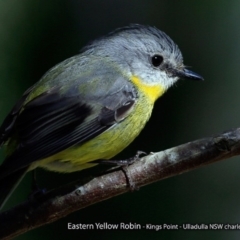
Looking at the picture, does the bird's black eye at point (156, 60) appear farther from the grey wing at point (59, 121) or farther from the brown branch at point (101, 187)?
the brown branch at point (101, 187)

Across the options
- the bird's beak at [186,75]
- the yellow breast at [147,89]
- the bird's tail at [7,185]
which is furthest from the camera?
the bird's beak at [186,75]

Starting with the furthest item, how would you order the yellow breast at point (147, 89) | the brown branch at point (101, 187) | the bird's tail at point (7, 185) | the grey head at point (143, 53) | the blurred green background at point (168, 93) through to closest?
the blurred green background at point (168, 93) → the grey head at point (143, 53) → the yellow breast at point (147, 89) → the bird's tail at point (7, 185) → the brown branch at point (101, 187)

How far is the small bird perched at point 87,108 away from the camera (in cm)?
352

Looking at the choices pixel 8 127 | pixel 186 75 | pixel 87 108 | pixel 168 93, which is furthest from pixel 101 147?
pixel 168 93

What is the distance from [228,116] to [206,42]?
583 millimetres

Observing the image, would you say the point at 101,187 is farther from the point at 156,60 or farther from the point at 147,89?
the point at 156,60

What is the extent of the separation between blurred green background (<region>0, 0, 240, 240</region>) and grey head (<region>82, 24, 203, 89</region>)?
28.6 inches

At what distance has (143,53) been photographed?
13.7 feet

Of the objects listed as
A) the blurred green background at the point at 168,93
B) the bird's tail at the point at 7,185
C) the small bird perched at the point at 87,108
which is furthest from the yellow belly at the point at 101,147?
the blurred green background at the point at 168,93

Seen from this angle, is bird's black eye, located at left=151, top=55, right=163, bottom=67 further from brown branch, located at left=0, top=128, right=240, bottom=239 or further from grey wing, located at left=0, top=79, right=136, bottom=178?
brown branch, located at left=0, top=128, right=240, bottom=239

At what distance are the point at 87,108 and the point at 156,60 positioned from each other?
2.24 feet

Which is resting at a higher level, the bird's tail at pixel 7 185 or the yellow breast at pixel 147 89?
the yellow breast at pixel 147 89

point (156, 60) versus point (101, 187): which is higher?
point (156, 60)

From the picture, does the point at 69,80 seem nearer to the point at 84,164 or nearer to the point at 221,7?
the point at 84,164
